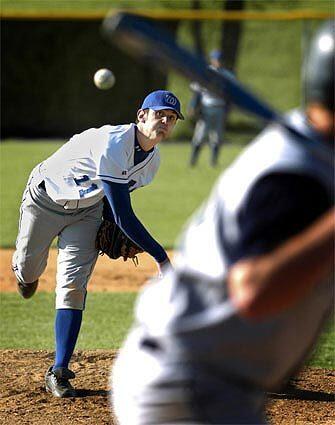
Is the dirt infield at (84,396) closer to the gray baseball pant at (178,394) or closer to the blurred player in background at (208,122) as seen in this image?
the gray baseball pant at (178,394)

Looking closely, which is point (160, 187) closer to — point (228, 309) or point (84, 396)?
point (84, 396)

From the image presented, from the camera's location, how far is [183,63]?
2.28 meters

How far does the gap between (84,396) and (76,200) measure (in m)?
1.08

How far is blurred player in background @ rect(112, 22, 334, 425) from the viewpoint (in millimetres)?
2004

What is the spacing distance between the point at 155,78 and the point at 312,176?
22096 mm

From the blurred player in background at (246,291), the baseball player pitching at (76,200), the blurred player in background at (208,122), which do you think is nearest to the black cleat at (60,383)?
the baseball player pitching at (76,200)

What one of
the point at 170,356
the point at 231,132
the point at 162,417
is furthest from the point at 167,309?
the point at 231,132

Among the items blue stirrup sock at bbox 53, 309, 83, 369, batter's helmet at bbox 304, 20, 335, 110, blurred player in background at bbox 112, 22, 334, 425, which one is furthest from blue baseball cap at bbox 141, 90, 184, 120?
batter's helmet at bbox 304, 20, 335, 110

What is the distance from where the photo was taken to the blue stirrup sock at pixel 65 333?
552 cm

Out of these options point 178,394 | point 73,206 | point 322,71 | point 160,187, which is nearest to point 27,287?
point 73,206

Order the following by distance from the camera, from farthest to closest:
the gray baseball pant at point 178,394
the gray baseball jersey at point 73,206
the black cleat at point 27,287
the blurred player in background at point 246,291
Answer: the black cleat at point 27,287 < the gray baseball jersey at point 73,206 < the gray baseball pant at point 178,394 < the blurred player in background at point 246,291

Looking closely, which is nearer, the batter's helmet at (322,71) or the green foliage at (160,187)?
the batter's helmet at (322,71)

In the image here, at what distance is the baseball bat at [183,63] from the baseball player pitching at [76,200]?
2923 millimetres

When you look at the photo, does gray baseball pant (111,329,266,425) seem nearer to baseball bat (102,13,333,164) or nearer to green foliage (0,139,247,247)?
baseball bat (102,13,333,164)
